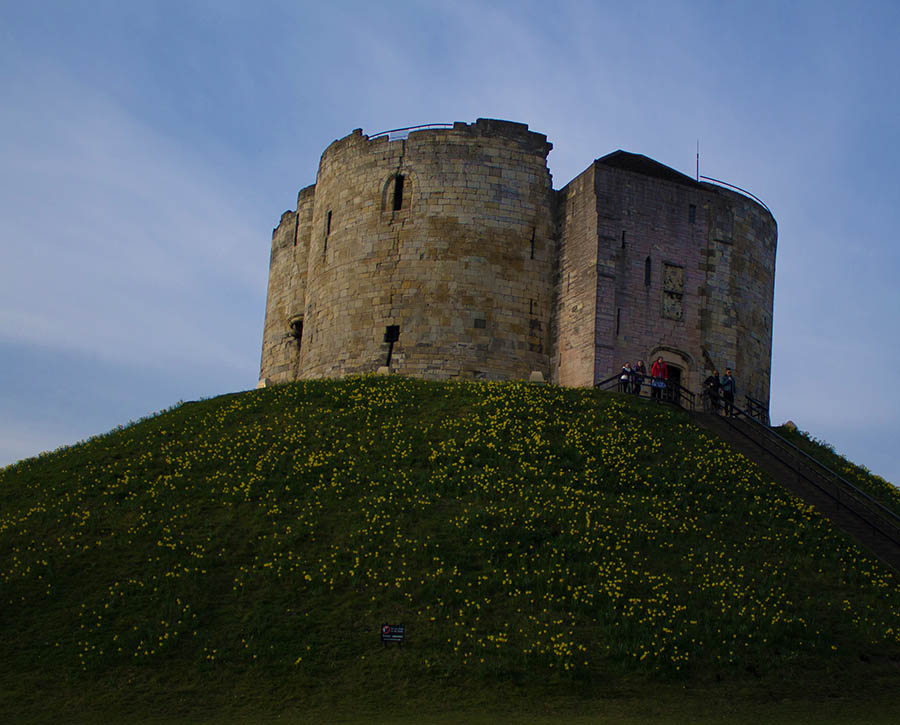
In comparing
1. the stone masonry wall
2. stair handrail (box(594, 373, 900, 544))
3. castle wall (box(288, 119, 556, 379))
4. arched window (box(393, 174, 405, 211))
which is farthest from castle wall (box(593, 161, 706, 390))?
arched window (box(393, 174, 405, 211))

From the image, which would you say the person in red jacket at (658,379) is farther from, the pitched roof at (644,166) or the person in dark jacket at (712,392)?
the pitched roof at (644,166)

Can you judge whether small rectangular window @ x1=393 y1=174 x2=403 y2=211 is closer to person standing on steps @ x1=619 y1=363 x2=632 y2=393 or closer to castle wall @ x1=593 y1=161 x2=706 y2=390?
castle wall @ x1=593 y1=161 x2=706 y2=390

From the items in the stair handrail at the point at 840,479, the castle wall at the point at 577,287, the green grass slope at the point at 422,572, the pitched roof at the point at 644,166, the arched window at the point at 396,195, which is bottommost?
the green grass slope at the point at 422,572

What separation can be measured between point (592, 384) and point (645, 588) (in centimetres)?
1199

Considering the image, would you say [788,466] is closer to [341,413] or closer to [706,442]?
[706,442]

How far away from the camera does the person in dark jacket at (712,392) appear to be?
95.7ft

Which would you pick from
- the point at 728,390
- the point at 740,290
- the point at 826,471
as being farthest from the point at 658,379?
the point at 740,290

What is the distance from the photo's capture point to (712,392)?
95.7 feet

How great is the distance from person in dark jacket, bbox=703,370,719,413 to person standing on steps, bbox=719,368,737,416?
0.22m

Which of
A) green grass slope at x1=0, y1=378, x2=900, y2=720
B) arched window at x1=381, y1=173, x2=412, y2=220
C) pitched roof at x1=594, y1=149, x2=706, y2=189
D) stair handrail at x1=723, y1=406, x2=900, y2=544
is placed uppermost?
pitched roof at x1=594, y1=149, x2=706, y2=189

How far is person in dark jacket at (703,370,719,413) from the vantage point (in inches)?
1148

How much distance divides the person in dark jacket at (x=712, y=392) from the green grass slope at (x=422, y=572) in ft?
11.9

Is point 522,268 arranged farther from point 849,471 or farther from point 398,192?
point 849,471

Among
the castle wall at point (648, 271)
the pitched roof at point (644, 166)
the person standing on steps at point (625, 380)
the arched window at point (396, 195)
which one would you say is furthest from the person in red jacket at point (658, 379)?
the arched window at point (396, 195)
